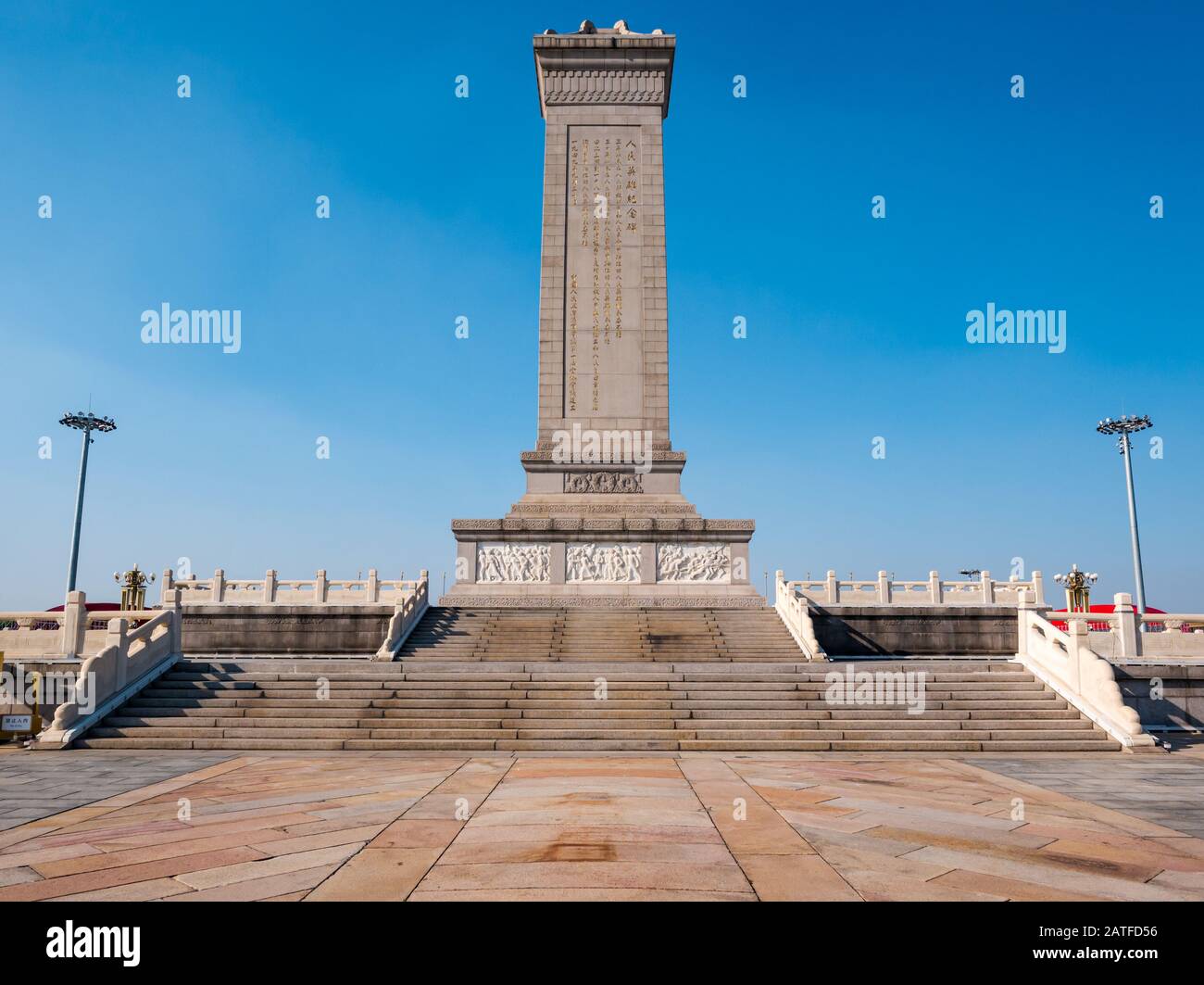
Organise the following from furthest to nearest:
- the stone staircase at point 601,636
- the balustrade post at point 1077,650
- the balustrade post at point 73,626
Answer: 1. the stone staircase at point 601,636
2. the balustrade post at point 73,626
3. the balustrade post at point 1077,650

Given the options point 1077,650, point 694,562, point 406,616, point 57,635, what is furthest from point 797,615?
point 57,635

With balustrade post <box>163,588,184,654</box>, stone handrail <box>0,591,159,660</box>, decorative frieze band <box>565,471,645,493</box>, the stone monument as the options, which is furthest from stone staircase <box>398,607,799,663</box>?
stone handrail <box>0,591,159,660</box>

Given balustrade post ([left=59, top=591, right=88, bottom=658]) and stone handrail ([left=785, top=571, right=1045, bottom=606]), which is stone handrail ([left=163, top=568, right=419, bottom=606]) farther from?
stone handrail ([left=785, top=571, right=1045, bottom=606])

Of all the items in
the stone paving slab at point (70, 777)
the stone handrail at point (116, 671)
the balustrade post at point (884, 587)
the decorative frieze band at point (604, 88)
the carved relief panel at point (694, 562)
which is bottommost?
the stone paving slab at point (70, 777)

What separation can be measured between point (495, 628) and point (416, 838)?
13700 millimetres

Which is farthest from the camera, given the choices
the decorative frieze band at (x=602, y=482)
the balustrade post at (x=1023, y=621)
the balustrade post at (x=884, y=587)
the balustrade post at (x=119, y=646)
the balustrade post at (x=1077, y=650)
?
the decorative frieze band at (x=602, y=482)

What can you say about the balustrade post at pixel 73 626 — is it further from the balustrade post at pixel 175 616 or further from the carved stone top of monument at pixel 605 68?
the carved stone top of monument at pixel 605 68

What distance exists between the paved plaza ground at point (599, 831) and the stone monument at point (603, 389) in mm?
12183

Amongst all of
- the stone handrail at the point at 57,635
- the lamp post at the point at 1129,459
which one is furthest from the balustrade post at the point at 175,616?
the lamp post at the point at 1129,459

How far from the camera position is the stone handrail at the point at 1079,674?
12.7 m

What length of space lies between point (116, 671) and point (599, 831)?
11317 millimetres

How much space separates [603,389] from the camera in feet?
85.3
